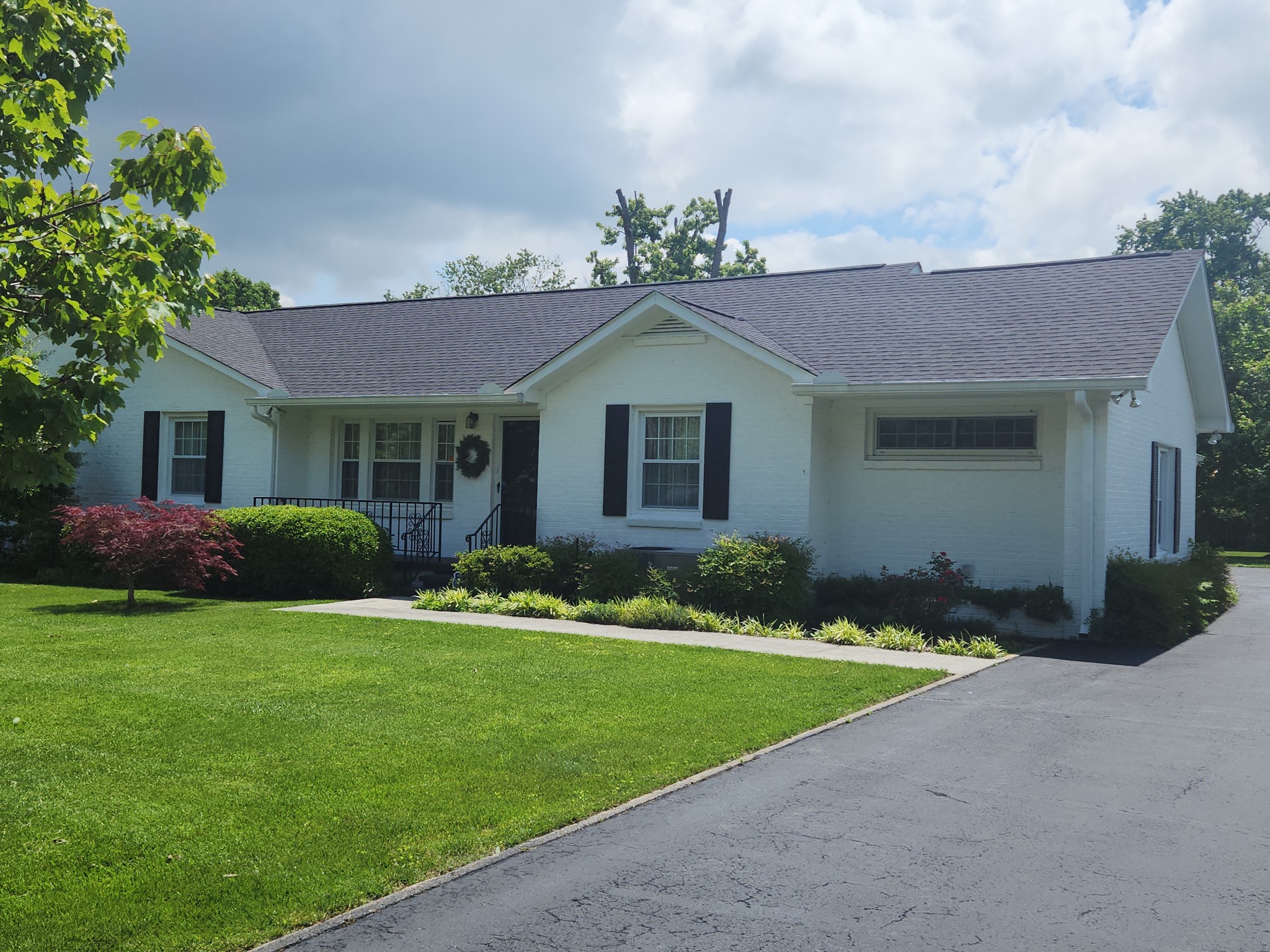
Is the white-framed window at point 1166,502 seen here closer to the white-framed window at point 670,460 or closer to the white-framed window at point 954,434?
the white-framed window at point 954,434

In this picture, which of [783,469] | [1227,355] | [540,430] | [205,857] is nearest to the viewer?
[205,857]

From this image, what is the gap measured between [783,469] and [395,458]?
7841mm

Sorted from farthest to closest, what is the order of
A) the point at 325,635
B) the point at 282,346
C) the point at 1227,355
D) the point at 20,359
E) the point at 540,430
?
the point at 1227,355
the point at 282,346
the point at 540,430
the point at 325,635
the point at 20,359

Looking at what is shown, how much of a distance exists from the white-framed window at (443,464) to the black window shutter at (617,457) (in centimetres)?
400

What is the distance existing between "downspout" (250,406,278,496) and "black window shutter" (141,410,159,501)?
2.26 metres

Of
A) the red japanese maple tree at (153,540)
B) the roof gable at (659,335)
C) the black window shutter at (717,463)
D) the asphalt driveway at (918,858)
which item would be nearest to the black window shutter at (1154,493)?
the roof gable at (659,335)

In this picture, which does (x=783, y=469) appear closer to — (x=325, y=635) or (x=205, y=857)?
(x=325, y=635)

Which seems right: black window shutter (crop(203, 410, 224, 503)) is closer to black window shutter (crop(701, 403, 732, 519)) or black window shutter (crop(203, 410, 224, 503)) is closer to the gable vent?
the gable vent

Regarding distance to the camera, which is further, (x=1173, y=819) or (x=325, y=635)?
(x=325, y=635)

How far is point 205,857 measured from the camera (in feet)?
15.9

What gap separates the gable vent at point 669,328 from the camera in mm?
15680

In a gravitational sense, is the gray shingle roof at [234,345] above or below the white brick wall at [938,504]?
above

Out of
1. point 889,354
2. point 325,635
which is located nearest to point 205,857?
point 325,635

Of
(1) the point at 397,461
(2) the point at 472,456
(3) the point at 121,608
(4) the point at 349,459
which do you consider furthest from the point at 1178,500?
(3) the point at 121,608
